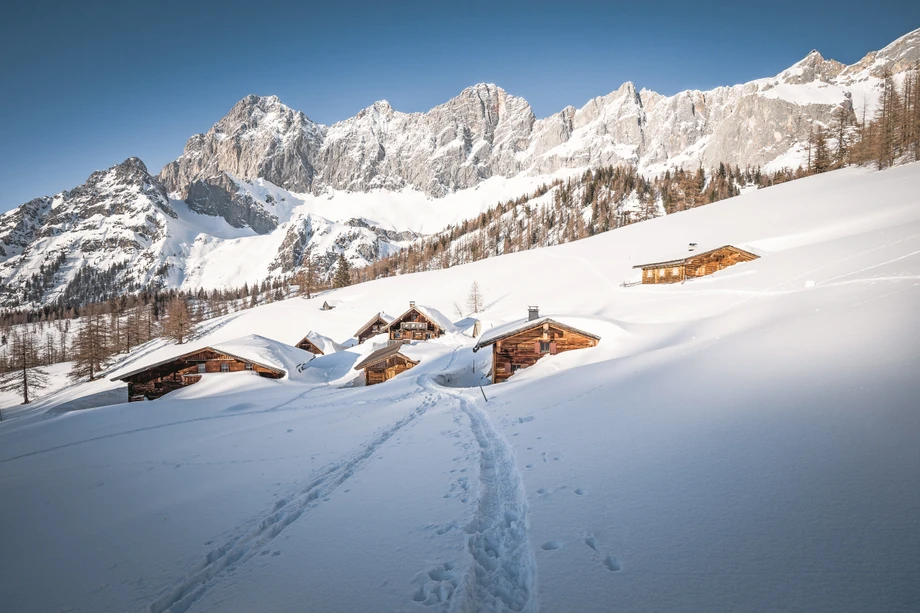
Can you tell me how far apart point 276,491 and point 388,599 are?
4.33m

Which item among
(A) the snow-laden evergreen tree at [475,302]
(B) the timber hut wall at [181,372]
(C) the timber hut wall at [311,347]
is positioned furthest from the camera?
(A) the snow-laden evergreen tree at [475,302]

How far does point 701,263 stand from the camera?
134ft

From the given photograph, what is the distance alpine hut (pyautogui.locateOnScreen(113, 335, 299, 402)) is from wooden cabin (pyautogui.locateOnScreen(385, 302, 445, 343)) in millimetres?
18048

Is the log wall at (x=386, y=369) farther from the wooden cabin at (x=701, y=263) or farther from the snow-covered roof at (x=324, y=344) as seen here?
the wooden cabin at (x=701, y=263)

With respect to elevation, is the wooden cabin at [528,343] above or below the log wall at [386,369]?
above

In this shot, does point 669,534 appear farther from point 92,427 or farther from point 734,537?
point 92,427

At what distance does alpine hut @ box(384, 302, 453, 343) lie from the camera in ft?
157

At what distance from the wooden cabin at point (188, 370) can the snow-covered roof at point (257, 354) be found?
0.11 meters

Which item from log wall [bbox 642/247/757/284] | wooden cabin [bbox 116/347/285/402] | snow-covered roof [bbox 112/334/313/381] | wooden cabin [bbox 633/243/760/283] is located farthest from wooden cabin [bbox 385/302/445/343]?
log wall [bbox 642/247/757/284]

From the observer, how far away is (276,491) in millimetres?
7434

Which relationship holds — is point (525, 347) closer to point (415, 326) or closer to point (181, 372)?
point (415, 326)

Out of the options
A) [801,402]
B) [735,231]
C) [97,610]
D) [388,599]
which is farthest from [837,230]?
[97,610]

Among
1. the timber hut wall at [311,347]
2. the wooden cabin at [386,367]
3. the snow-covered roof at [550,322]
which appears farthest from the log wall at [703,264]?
the timber hut wall at [311,347]

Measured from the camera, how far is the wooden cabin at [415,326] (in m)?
47.9
